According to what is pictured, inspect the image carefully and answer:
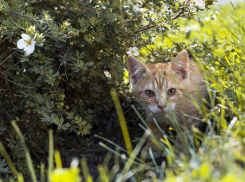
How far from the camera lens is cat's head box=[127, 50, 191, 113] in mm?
2592

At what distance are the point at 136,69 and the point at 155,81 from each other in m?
0.20

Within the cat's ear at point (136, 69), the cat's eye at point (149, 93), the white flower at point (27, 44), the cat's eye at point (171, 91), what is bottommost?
the cat's eye at point (149, 93)

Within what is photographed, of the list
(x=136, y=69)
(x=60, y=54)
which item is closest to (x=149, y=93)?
(x=136, y=69)

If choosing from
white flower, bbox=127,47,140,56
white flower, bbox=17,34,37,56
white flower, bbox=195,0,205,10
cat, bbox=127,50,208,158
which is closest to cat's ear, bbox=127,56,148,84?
cat, bbox=127,50,208,158

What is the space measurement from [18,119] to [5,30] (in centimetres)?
61

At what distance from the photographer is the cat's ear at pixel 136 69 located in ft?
8.82

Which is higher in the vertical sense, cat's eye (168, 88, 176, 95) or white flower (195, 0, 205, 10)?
white flower (195, 0, 205, 10)

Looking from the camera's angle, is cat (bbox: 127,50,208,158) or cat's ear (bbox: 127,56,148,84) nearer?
cat (bbox: 127,50,208,158)

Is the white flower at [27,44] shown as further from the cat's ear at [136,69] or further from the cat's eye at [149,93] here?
the cat's eye at [149,93]

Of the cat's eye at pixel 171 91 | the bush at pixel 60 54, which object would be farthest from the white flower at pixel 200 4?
the cat's eye at pixel 171 91

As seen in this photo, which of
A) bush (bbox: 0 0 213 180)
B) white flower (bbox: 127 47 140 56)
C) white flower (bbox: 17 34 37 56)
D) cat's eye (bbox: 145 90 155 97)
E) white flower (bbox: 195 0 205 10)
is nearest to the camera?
white flower (bbox: 17 34 37 56)

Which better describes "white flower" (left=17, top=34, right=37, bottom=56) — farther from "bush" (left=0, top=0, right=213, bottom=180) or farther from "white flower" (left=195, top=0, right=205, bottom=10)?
"white flower" (left=195, top=0, right=205, bottom=10)

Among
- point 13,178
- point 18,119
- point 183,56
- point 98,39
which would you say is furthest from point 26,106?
point 183,56

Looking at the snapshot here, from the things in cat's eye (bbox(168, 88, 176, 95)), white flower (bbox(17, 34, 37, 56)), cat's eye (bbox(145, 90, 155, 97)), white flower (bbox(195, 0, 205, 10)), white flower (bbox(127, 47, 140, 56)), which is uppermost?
white flower (bbox(195, 0, 205, 10))
